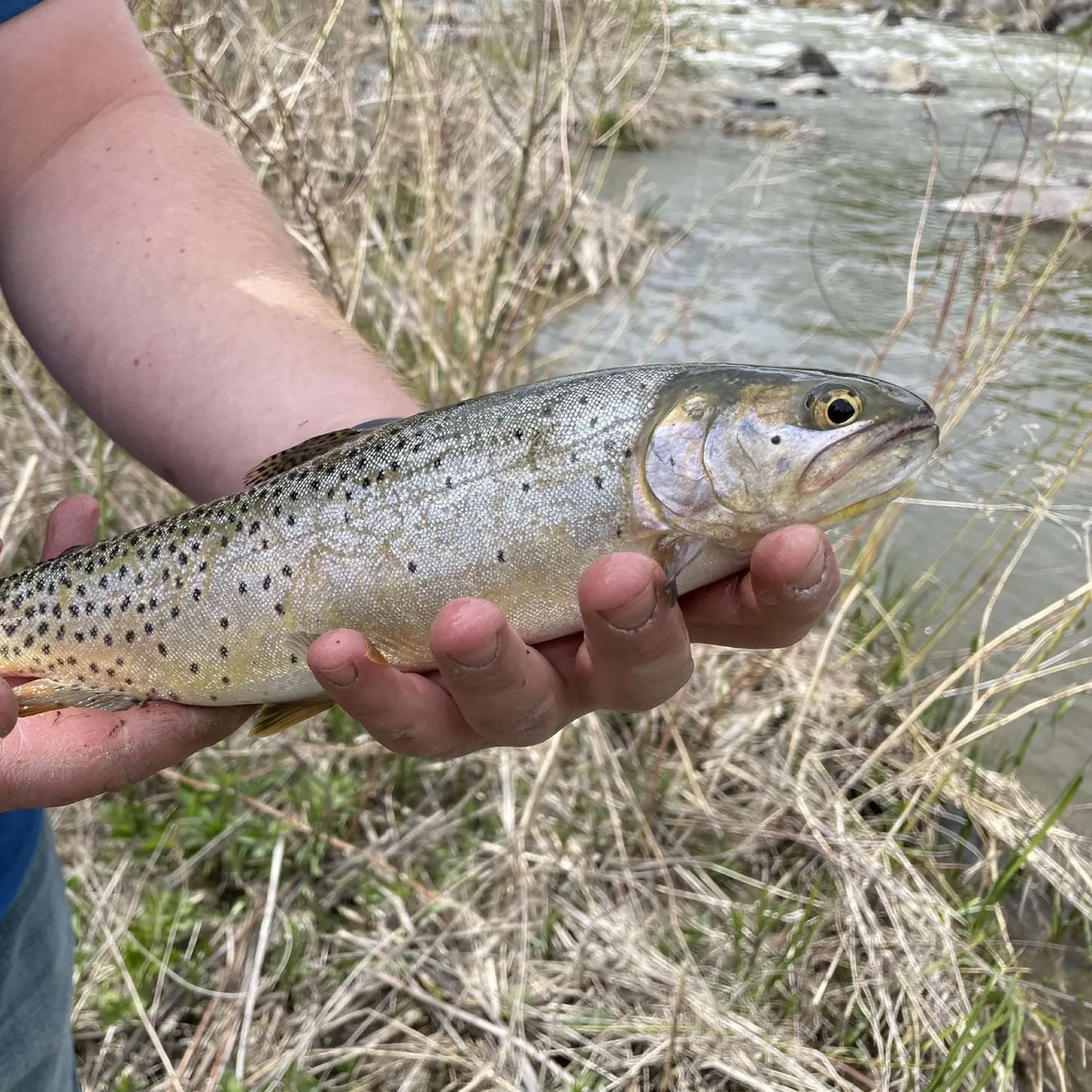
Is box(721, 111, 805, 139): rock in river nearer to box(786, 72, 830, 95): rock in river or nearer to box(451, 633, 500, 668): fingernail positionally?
box(786, 72, 830, 95): rock in river

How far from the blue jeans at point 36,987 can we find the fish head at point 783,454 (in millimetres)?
1468

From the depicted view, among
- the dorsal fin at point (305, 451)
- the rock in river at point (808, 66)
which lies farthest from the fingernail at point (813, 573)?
the rock in river at point (808, 66)

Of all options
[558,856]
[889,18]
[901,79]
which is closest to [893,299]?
[558,856]

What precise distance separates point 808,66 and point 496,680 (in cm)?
2029

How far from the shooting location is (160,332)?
210 centimetres

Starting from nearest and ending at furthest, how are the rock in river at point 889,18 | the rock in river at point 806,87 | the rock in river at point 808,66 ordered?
the rock in river at point 806,87, the rock in river at point 808,66, the rock in river at point 889,18

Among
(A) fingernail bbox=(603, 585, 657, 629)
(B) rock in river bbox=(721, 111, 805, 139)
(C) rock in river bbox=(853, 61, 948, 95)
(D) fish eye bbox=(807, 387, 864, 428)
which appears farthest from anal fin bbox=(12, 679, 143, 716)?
(C) rock in river bbox=(853, 61, 948, 95)

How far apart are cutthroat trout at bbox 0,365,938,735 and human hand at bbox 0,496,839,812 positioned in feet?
0.27

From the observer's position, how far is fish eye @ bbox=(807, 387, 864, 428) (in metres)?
1.70

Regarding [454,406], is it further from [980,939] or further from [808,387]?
[980,939]

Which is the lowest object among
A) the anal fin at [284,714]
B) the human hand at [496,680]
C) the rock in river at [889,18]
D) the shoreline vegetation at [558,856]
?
the rock in river at [889,18]

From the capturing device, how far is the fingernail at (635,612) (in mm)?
1518

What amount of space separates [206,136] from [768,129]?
12831 mm

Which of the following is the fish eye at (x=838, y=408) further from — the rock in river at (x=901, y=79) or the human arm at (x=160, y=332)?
the rock in river at (x=901, y=79)
